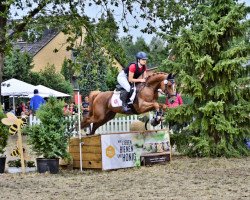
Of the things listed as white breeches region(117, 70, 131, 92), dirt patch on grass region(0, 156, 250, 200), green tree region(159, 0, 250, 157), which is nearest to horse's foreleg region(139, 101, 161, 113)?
white breeches region(117, 70, 131, 92)

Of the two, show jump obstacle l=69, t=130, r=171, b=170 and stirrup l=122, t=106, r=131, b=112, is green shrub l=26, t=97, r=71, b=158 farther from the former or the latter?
stirrup l=122, t=106, r=131, b=112

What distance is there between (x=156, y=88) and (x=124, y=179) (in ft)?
8.86

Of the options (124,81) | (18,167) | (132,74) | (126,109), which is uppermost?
(132,74)

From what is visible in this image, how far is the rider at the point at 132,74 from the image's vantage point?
12.5m

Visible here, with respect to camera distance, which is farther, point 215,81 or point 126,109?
point 215,81

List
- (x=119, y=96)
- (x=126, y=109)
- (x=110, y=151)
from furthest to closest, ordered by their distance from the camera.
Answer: (x=119, y=96)
(x=126, y=109)
(x=110, y=151)

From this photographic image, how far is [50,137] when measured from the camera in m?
11.7

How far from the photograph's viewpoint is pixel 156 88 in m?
12.7

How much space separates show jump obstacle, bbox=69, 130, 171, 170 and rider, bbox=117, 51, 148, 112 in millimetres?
734

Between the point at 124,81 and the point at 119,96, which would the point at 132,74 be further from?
the point at 119,96

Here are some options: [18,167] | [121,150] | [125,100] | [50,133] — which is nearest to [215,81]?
[125,100]

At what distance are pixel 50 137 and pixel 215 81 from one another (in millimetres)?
4850

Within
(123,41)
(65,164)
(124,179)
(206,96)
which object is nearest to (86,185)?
(124,179)

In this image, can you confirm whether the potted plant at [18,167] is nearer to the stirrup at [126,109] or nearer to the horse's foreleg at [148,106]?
the stirrup at [126,109]
